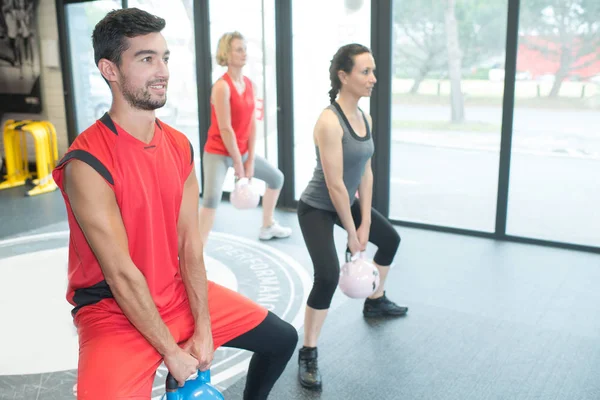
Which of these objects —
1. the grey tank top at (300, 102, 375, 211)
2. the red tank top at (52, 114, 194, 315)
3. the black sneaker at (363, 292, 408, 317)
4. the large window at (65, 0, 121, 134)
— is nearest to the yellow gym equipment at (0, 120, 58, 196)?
the large window at (65, 0, 121, 134)

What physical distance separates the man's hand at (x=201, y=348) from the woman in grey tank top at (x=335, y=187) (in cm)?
96

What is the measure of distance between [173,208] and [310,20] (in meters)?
4.01

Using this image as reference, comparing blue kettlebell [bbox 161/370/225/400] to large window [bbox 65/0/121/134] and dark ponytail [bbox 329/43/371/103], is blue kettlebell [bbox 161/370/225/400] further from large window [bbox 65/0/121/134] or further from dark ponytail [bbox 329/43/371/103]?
large window [bbox 65/0/121/134]

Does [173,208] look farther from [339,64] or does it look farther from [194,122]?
[194,122]

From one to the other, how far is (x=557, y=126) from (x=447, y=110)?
867 millimetres

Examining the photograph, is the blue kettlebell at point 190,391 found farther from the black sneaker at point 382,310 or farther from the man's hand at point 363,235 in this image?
the black sneaker at point 382,310

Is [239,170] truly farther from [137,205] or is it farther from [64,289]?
[137,205]

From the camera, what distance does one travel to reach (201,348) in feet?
6.14

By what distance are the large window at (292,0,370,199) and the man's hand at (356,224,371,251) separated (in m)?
2.46

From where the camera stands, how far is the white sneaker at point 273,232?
194 inches

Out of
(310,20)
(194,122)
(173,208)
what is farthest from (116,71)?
(194,122)

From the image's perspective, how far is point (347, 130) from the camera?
9.39ft

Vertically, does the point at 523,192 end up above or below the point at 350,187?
below

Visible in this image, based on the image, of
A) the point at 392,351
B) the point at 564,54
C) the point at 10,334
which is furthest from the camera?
the point at 564,54
